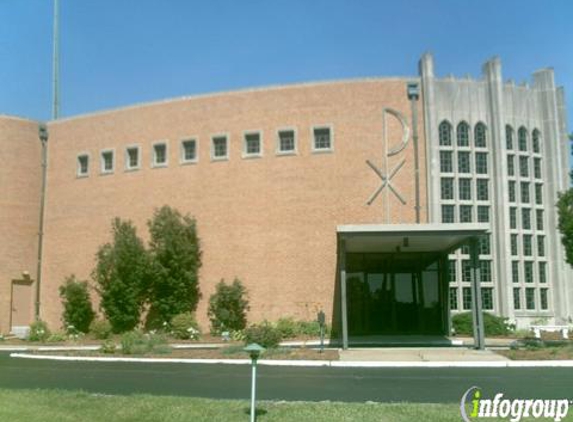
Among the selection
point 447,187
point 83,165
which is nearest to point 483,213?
point 447,187

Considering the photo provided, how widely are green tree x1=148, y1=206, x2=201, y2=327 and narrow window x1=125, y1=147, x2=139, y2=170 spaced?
381 centimetres

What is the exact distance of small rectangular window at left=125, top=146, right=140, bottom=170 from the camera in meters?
33.8

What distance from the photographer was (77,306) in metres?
32.7

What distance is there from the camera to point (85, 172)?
35.2 m

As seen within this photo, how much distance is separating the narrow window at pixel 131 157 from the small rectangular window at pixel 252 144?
19.1 feet

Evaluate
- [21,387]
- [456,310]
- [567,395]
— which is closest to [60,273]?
[456,310]

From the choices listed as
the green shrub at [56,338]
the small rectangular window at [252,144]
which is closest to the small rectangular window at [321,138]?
the small rectangular window at [252,144]

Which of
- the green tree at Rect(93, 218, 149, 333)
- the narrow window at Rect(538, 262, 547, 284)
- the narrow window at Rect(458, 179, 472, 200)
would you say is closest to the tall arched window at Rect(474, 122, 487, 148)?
the narrow window at Rect(458, 179, 472, 200)

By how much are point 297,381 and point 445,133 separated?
18482 millimetres

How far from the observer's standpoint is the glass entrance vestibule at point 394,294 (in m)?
28.5

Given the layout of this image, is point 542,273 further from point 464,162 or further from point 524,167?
point 464,162

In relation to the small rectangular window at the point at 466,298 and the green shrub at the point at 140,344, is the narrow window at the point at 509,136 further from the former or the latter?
the green shrub at the point at 140,344

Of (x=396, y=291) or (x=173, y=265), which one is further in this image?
(x=173, y=265)

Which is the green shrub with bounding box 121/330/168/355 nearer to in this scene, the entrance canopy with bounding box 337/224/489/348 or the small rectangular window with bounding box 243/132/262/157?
the entrance canopy with bounding box 337/224/489/348
